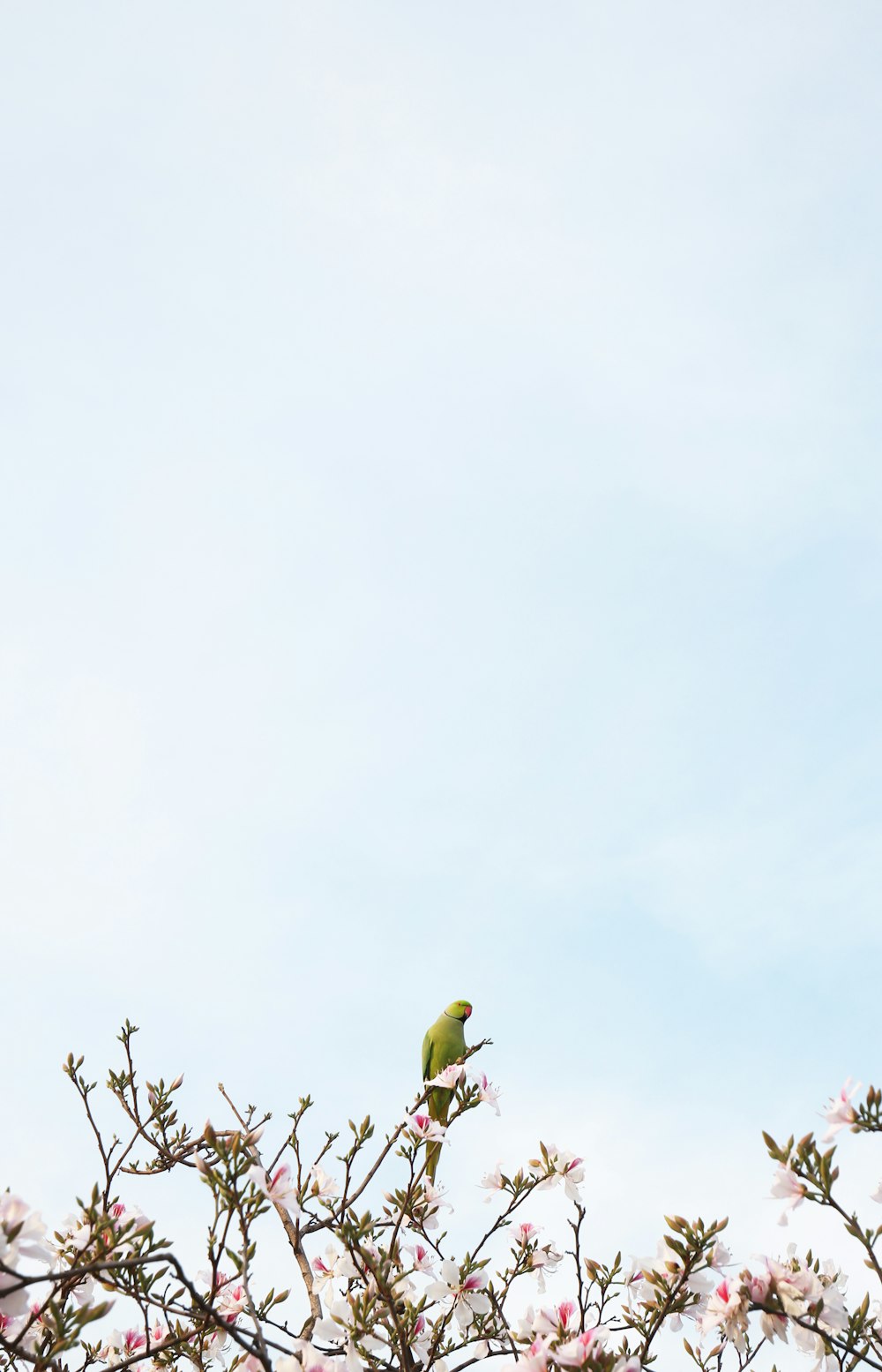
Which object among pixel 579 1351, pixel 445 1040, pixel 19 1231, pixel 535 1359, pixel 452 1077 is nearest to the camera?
pixel 19 1231

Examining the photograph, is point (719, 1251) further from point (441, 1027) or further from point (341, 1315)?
point (441, 1027)

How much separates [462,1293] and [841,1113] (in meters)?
1.70

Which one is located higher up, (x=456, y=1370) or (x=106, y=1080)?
(x=106, y=1080)

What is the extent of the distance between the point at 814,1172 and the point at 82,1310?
1.79 metres

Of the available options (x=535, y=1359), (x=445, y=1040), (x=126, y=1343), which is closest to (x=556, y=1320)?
(x=535, y=1359)

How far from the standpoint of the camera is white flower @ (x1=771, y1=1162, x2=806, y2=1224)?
8.86 feet

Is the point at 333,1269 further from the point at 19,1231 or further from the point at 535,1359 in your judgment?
the point at 19,1231

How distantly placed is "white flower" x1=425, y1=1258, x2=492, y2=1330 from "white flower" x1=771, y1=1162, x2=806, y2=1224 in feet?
4.58

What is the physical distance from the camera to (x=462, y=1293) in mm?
3643

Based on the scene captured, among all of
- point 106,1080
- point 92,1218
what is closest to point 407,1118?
point 106,1080

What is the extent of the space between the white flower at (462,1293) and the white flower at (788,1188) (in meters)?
1.40

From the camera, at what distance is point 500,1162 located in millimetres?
4066

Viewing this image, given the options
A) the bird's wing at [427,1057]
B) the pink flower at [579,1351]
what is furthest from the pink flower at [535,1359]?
the bird's wing at [427,1057]

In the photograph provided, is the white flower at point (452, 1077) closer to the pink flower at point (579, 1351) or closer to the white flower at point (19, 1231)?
the pink flower at point (579, 1351)
